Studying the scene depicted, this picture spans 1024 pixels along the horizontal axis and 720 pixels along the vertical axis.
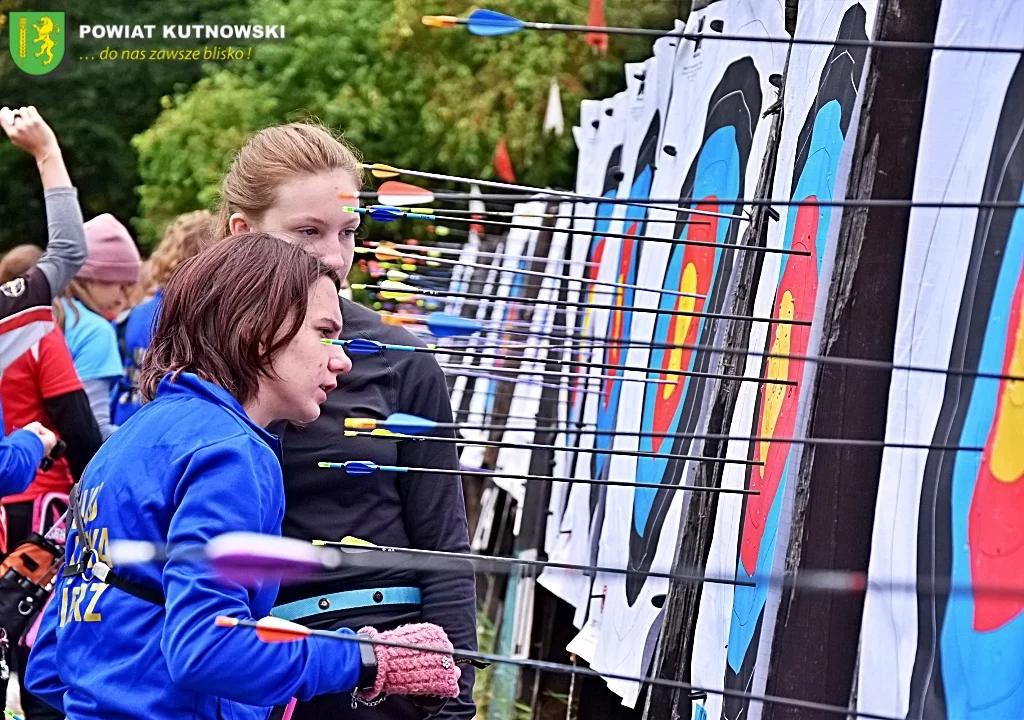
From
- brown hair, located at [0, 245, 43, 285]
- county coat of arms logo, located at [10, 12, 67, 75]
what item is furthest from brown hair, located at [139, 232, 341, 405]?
county coat of arms logo, located at [10, 12, 67, 75]

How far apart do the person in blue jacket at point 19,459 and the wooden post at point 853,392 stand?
1.68 m

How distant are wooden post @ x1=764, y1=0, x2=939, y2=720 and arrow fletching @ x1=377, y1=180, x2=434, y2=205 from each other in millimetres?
515

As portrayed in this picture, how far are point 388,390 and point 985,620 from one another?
0.94 metres

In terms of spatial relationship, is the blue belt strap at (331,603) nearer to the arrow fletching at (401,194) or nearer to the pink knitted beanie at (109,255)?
the arrow fletching at (401,194)

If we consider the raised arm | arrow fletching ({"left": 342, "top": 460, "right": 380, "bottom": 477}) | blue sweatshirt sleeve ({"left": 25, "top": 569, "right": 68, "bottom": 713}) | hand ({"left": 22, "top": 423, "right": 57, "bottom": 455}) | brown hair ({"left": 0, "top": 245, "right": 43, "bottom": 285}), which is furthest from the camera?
brown hair ({"left": 0, "top": 245, "right": 43, "bottom": 285})

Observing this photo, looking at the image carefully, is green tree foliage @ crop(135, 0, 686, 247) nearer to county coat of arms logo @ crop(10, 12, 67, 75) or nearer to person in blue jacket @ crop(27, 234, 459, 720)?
county coat of arms logo @ crop(10, 12, 67, 75)

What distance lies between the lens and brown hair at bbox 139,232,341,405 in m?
1.78

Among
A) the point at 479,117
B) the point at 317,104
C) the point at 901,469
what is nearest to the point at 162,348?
the point at 901,469

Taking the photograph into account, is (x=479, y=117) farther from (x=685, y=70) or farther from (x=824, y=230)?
(x=824, y=230)

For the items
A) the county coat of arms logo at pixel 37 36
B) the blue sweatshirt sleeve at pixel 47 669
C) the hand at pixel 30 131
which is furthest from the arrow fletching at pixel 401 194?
the county coat of arms logo at pixel 37 36

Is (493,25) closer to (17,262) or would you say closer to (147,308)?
(17,262)

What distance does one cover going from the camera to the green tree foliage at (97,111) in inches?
545

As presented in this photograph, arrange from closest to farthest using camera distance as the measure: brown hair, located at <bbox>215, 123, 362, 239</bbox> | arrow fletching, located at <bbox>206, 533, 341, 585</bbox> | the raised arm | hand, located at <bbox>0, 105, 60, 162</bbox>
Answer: arrow fletching, located at <bbox>206, 533, 341, 585</bbox>
brown hair, located at <bbox>215, 123, 362, 239</bbox>
the raised arm
hand, located at <bbox>0, 105, 60, 162</bbox>

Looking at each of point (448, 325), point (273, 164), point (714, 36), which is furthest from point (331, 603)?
point (714, 36)
